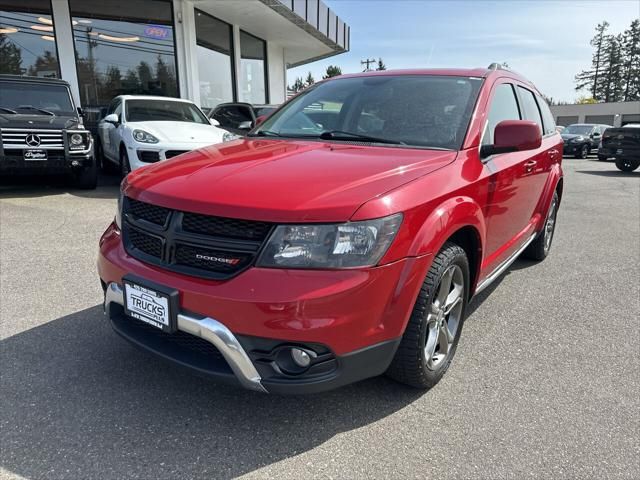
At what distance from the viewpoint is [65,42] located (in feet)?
38.6

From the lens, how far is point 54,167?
25.0ft

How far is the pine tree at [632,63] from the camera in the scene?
75500 mm

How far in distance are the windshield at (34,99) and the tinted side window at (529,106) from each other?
23.7ft

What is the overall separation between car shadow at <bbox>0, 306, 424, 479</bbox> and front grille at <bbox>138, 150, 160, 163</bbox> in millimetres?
5031

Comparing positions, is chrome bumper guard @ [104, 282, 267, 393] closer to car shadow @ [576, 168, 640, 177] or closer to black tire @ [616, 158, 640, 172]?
car shadow @ [576, 168, 640, 177]

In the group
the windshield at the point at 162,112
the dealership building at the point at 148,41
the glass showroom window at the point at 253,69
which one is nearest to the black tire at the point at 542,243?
the windshield at the point at 162,112

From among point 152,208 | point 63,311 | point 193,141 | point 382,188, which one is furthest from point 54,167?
point 382,188

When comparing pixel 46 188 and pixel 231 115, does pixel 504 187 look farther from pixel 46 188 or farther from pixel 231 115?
pixel 231 115

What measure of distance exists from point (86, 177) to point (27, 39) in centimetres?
590

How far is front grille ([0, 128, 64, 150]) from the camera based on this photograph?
23.6 feet

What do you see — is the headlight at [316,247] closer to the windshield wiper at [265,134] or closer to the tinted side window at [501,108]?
the tinted side window at [501,108]

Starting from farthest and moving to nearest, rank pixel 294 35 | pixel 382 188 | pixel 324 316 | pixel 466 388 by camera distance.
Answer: pixel 294 35 < pixel 466 388 < pixel 382 188 < pixel 324 316

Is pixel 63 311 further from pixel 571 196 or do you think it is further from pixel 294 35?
pixel 294 35

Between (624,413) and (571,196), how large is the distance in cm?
832
